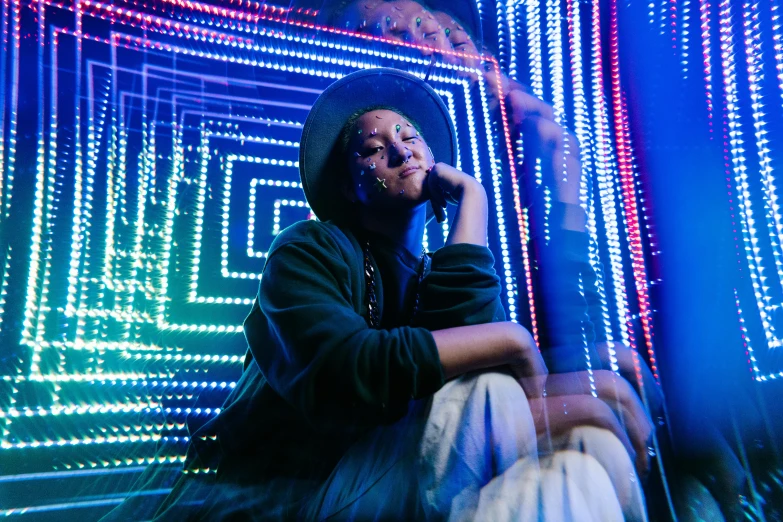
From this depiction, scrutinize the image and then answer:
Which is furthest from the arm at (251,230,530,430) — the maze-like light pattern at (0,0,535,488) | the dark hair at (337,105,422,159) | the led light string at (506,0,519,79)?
the led light string at (506,0,519,79)

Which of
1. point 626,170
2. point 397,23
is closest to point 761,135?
point 626,170

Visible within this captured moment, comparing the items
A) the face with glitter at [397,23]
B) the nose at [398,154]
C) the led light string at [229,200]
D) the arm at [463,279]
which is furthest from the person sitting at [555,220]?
the led light string at [229,200]

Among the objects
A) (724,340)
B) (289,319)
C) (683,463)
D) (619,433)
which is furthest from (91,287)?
(724,340)

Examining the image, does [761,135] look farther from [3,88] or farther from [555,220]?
[3,88]

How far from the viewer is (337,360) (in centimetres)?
89

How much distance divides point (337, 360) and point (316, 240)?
0.36 metres

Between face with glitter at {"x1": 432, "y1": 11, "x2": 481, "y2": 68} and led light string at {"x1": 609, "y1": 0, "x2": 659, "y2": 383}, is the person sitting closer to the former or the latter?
face with glitter at {"x1": 432, "y1": 11, "x2": 481, "y2": 68}

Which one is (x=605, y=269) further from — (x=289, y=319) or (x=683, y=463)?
(x=289, y=319)

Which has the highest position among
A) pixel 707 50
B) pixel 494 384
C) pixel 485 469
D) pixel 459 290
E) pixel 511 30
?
pixel 511 30

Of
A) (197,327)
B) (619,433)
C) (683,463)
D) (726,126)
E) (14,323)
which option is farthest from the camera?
(197,327)

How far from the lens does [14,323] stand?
1643 mm

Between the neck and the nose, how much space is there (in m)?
0.14

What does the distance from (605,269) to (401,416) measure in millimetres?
851

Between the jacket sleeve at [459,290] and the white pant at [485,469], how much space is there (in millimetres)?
152
